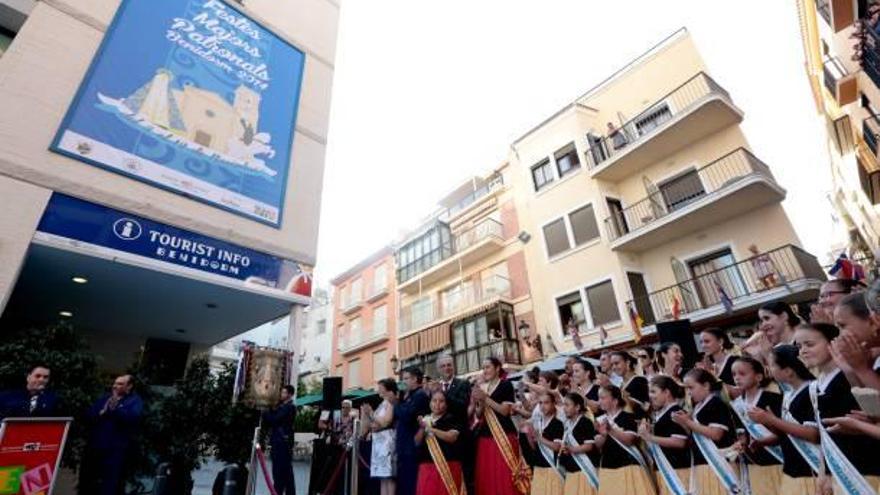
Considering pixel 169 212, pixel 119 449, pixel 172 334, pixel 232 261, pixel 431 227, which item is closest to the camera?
pixel 119 449

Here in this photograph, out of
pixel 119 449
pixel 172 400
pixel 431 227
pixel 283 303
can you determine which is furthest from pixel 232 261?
pixel 431 227

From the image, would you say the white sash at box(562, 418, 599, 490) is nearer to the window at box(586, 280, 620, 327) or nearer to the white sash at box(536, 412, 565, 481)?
the white sash at box(536, 412, 565, 481)

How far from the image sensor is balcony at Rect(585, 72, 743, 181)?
13984 millimetres

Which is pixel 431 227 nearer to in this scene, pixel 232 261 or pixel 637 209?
pixel 637 209

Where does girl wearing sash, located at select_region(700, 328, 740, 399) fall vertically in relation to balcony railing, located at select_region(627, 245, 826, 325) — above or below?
below

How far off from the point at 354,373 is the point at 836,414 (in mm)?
25289

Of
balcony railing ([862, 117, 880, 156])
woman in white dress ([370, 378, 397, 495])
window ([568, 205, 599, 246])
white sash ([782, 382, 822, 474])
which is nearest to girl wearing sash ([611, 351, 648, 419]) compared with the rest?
white sash ([782, 382, 822, 474])

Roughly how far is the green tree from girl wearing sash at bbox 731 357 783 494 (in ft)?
24.9

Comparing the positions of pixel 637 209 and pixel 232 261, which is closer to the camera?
pixel 232 261

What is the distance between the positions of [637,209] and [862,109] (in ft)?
20.8

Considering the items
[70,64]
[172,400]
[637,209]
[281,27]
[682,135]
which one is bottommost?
[172,400]

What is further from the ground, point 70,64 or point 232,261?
point 70,64

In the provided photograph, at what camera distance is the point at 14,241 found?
18.8ft

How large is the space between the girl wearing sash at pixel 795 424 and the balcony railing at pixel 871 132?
36.2 feet
